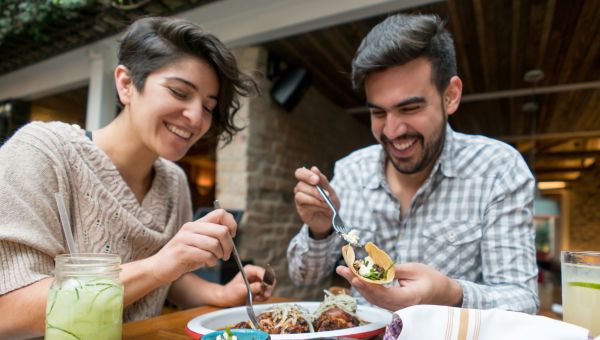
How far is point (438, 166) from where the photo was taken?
1.63m

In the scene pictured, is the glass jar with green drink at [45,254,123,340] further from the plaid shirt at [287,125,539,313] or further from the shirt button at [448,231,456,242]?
the shirt button at [448,231,456,242]

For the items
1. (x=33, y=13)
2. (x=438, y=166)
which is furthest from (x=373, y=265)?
(x=33, y=13)

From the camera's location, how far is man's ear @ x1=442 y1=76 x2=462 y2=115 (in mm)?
1589

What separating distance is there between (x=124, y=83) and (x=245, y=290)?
790 mm

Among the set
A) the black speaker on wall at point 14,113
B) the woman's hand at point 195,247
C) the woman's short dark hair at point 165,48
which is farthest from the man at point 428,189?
the black speaker on wall at point 14,113

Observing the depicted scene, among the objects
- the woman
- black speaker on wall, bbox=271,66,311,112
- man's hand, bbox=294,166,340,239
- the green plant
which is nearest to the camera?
the woman

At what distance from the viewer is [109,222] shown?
133 cm

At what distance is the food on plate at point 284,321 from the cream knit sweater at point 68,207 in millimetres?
488

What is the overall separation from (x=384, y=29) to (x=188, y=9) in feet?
9.27

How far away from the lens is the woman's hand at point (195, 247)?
1020 mm

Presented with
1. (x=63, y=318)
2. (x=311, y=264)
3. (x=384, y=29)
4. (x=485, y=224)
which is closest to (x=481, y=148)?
(x=485, y=224)

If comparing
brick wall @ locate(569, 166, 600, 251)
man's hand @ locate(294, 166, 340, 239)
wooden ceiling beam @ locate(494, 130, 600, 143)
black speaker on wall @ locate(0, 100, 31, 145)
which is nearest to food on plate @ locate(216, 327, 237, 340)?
man's hand @ locate(294, 166, 340, 239)

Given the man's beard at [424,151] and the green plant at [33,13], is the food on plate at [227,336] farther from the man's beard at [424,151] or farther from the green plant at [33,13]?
the green plant at [33,13]

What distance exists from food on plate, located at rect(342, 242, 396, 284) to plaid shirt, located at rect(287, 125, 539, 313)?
45 centimetres
